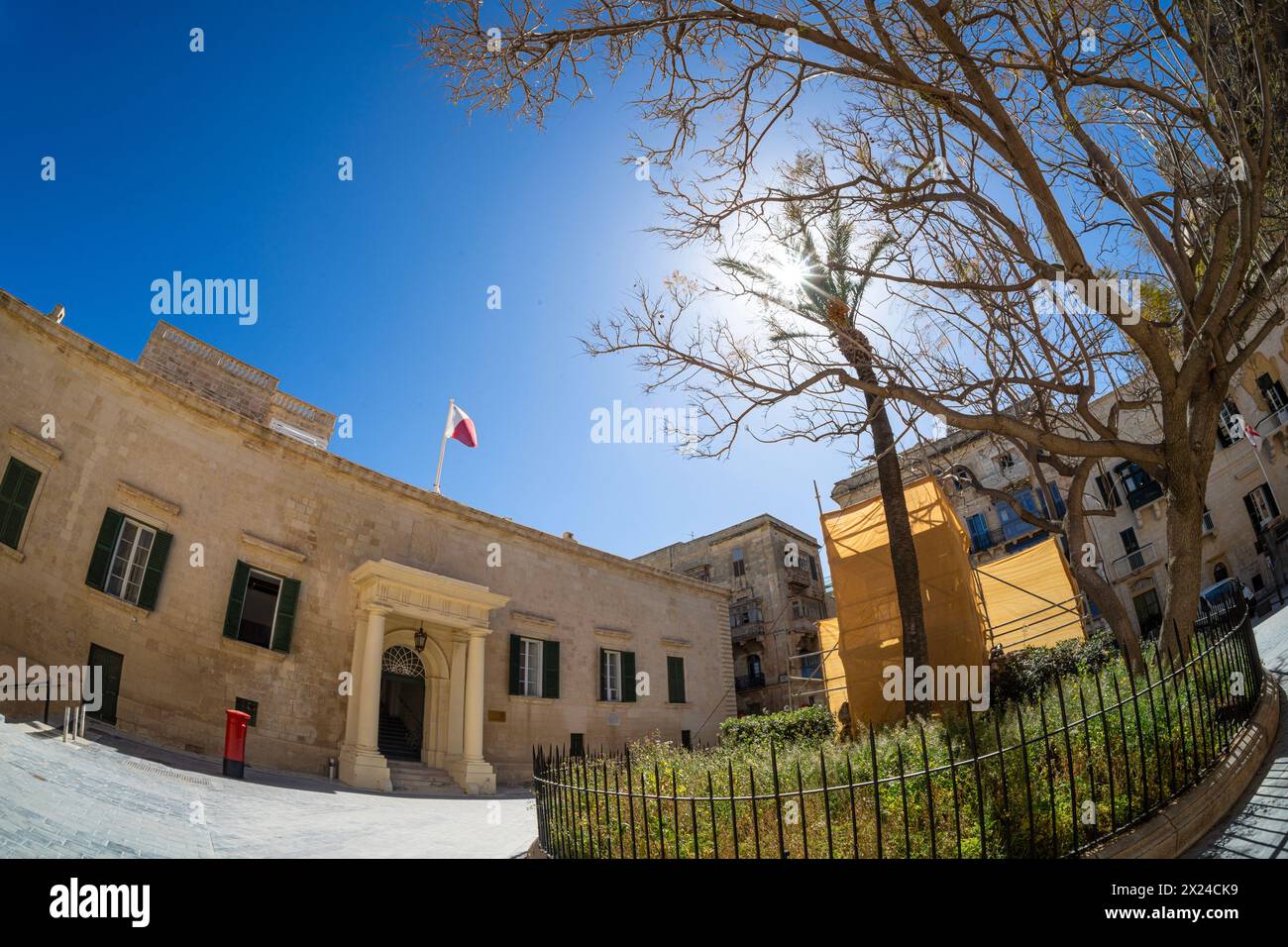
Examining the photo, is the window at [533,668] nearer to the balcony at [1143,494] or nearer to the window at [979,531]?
the window at [979,531]

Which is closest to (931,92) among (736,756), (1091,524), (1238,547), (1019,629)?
(736,756)

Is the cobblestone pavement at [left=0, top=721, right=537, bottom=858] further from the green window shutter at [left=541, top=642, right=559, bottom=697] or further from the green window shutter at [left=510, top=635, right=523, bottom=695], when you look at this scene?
Answer: the green window shutter at [left=541, top=642, right=559, bottom=697]

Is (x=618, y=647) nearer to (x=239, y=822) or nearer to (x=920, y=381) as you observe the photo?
(x=239, y=822)

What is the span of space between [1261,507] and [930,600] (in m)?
16.8

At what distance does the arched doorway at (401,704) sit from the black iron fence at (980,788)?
11414mm

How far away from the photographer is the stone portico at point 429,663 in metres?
14.5

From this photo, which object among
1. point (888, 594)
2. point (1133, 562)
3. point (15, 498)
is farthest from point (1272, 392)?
point (15, 498)

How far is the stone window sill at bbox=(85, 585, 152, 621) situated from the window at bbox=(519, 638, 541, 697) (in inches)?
369

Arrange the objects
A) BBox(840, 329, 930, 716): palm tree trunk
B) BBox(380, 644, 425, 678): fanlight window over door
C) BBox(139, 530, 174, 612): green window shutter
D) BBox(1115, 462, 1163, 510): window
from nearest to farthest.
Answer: BBox(840, 329, 930, 716): palm tree trunk → BBox(139, 530, 174, 612): green window shutter → BBox(380, 644, 425, 678): fanlight window over door → BBox(1115, 462, 1163, 510): window

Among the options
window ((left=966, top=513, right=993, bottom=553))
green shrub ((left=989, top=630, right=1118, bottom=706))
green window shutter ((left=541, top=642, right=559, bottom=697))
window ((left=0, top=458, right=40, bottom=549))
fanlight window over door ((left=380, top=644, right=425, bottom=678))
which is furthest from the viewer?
window ((left=966, top=513, right=993, bottom=553))

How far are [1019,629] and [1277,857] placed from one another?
14361 millimetres

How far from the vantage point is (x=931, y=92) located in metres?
5.93

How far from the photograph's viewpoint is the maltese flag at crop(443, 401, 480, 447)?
2064cm

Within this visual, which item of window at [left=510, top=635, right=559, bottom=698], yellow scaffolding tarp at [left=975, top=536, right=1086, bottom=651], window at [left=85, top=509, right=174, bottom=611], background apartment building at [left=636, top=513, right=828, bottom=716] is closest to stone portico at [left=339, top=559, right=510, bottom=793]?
window at [left=510, top=635, right=559, bottom=698]
